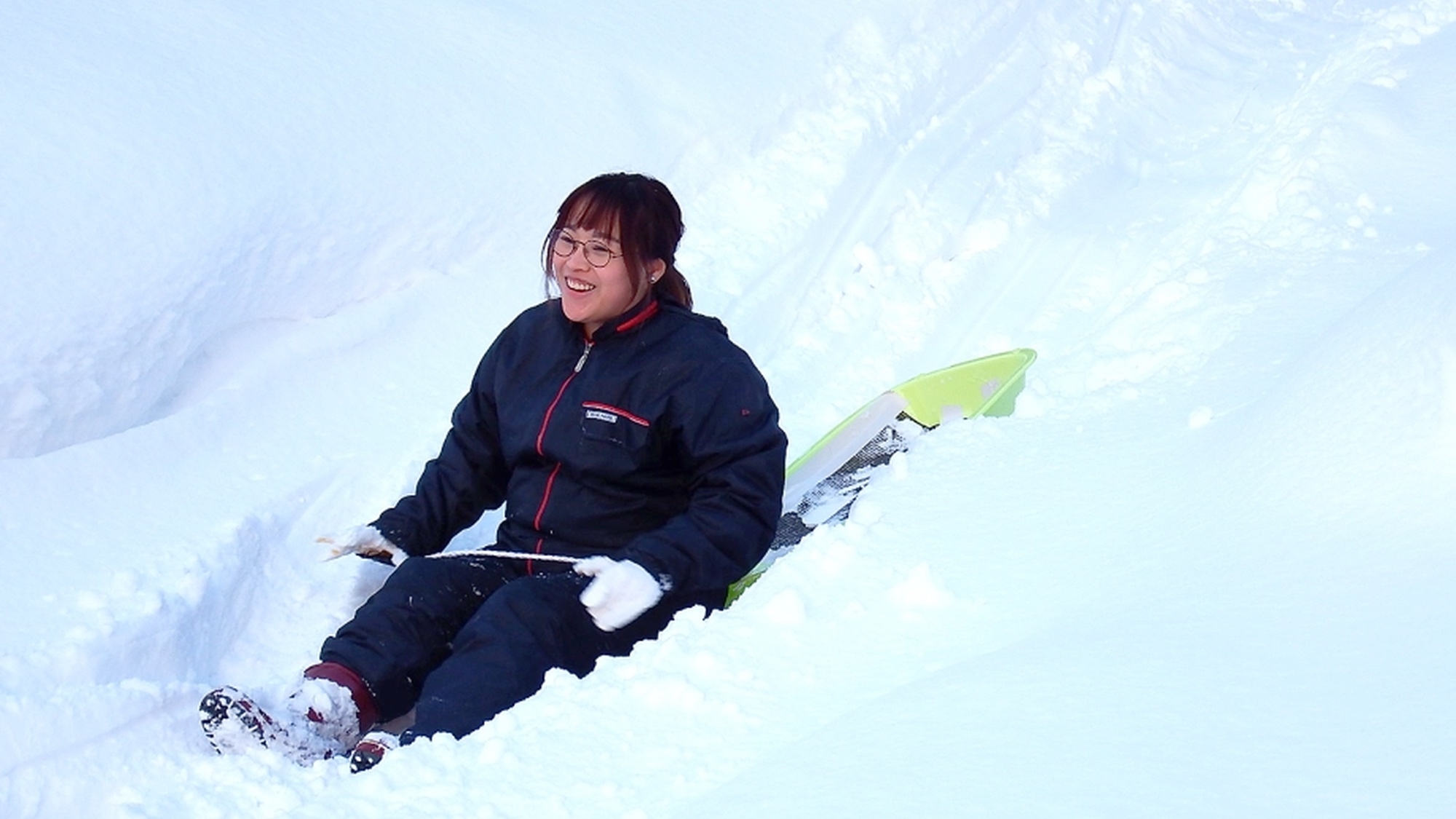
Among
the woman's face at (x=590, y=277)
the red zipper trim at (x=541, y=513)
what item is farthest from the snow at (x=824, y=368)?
the woman's face at (x=590, y=277)

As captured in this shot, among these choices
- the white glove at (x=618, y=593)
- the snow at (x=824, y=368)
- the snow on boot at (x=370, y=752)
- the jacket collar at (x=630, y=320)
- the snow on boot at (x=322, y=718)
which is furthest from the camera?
the jacket collar at (x=630, y=320)

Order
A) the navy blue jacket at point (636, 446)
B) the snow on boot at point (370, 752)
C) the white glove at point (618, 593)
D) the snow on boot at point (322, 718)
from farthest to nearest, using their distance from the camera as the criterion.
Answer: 1. the navy blue jacket at point (636, 446)
2. the white glove at point (618, 593)
3. the snow on boot at point (322, 718)
4. the snow on boot at point (370, 752)

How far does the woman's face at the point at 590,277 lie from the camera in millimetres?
2793

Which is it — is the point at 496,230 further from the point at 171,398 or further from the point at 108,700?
the point at 108,700

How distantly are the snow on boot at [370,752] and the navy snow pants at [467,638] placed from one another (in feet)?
0.15

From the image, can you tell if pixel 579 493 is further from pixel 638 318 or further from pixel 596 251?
pixel 596 251

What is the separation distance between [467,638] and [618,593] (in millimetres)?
275

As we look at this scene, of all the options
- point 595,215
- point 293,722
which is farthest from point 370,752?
point 595,215

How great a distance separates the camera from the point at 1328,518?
2.09 m

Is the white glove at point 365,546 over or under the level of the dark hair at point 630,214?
under

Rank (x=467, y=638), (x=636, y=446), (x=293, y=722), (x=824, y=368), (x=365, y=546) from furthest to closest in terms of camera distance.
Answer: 1. (x=824, y=368)
2. (x=365, y=546)
3. (x=636, y=446)
4. (x=467, y=638)
5. (x=293, y=722)

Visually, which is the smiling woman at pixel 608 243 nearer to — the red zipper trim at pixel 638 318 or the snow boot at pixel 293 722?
the red zipper trim at pixel 638 318

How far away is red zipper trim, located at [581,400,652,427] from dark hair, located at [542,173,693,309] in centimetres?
25

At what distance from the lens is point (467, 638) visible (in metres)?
2.56
